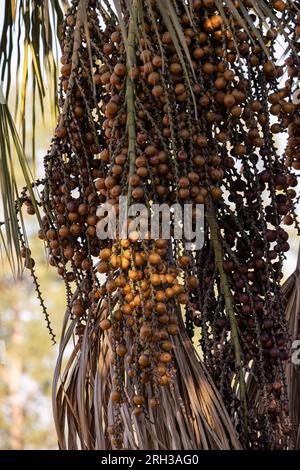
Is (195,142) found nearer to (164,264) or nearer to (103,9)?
(164,264)

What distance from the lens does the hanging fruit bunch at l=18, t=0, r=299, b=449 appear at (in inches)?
57.2

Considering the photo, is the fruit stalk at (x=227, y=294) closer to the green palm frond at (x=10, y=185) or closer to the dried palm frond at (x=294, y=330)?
the dried palm frond at (x=294, y=330)

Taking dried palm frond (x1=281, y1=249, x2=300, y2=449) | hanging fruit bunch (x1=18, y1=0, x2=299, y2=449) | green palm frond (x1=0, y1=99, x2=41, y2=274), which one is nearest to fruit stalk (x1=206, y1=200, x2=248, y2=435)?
hanging fruit bunch (x1=18, y1=0, x2=299, y2=449)

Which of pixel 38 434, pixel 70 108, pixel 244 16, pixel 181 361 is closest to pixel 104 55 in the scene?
pixel 70 108

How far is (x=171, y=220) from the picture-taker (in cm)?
148

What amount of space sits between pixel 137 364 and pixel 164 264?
17cm

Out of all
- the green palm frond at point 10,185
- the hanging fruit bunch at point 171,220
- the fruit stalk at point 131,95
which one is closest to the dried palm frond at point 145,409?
the hanging fruit bunch at point 171,220

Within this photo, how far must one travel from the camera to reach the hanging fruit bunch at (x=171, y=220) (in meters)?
1.45

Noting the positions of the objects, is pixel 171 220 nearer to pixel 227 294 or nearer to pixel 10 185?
pixel 227 294

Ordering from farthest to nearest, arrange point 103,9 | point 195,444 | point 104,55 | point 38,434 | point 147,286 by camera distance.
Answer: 1. point 38,434
2. point 103,9
3. point 104,55
4. point 195,444
5. point 147,286

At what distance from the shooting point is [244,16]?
1.57m

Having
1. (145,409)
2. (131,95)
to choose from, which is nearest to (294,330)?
(145,409)

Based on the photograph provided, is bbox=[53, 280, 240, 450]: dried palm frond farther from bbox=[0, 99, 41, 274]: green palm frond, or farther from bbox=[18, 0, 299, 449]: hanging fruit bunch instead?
bbox=[0, 99, 41, 274]: green palm frond

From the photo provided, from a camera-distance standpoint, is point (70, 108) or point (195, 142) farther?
point (70, 108)
